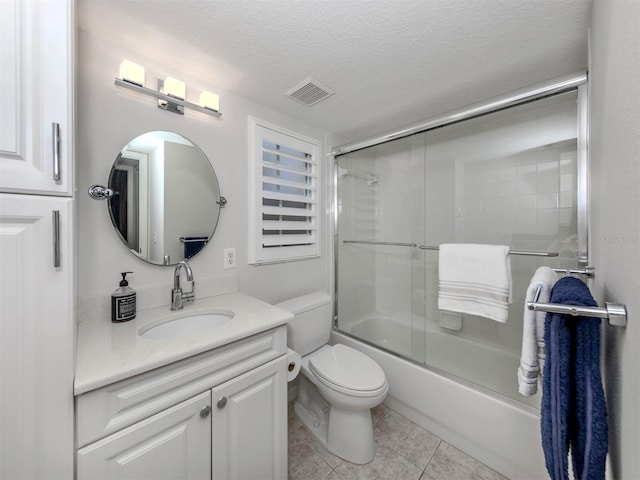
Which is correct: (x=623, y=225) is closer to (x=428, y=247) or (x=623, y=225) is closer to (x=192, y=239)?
(x=428, y=247)

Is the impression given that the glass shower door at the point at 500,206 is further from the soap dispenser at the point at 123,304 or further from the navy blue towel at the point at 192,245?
the soap dispenser at the point at 123,304

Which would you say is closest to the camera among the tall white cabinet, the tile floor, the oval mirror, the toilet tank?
the tall white cabinet

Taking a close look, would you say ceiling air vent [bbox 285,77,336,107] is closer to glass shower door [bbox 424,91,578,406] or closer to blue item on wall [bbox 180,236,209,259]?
glass shower door [bbox 424,91,578,406]

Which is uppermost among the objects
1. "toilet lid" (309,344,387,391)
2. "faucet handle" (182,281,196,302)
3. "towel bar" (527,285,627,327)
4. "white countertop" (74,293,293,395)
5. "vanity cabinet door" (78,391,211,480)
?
"towel bar" (527,285,627,327)

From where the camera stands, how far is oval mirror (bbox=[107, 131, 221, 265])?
45.6 inches

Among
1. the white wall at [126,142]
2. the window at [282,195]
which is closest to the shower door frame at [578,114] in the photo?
the window at [282,195]

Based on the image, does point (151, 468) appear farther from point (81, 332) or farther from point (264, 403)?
point (81, 332)

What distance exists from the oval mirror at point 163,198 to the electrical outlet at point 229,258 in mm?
145

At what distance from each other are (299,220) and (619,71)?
5.35 feet

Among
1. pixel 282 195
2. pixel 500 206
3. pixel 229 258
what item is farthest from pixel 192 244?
pixel 500 206

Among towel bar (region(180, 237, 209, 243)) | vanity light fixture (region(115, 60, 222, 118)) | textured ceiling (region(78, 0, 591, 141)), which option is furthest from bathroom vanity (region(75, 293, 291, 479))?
textured ceiling (region(78, 0, 591, 141))

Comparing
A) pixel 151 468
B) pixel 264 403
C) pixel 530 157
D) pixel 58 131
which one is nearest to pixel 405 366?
Answer: pixel 264 403

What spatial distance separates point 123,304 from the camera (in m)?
1.05

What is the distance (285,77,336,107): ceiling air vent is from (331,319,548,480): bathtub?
180 centimetres
